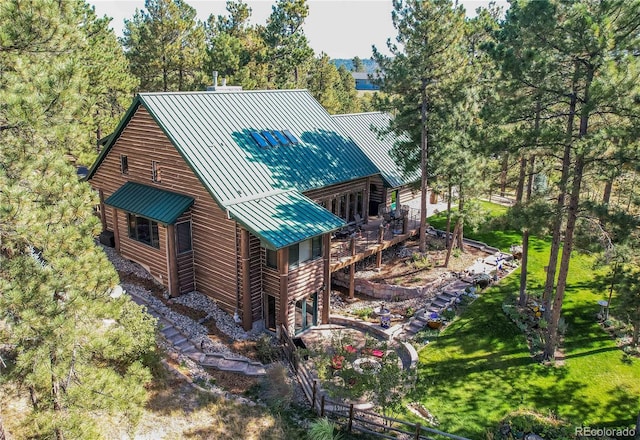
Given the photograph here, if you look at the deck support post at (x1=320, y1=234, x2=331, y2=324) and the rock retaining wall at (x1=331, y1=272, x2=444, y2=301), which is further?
the rock retaining wall at (x1=331, y1=272, x2=444, y2=301)

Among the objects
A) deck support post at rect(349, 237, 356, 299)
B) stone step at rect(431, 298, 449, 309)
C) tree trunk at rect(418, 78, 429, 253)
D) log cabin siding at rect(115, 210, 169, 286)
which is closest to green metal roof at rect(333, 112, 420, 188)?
tree trunk at rect(418, 78, 429, 253)

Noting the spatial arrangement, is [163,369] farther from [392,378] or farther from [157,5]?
[157,5]

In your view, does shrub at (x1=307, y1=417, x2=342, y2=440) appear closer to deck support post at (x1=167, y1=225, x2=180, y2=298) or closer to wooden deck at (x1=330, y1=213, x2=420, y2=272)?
deck support post at (x1=167, y1=225, x2=180, y2=298)

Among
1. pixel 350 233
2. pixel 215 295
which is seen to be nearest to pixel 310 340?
pixel 215 295

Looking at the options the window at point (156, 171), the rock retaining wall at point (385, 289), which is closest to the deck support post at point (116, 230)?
the window at point (156, 171)

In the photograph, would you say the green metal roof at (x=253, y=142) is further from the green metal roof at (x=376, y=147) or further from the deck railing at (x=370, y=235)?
the deck railing at (x=370, y=235)

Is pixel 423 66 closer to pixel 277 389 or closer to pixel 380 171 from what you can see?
pixel 380 171
